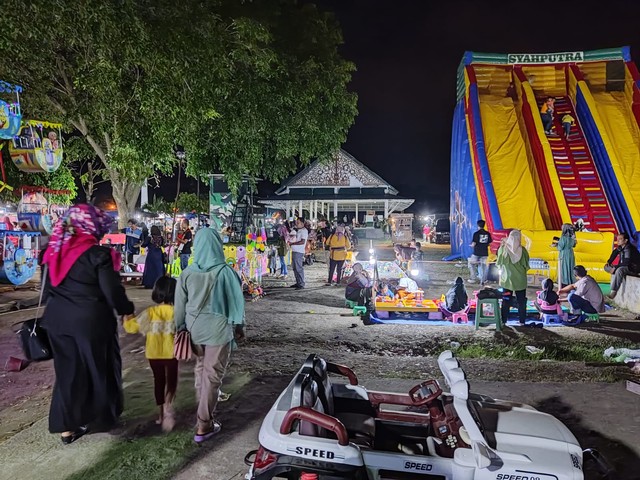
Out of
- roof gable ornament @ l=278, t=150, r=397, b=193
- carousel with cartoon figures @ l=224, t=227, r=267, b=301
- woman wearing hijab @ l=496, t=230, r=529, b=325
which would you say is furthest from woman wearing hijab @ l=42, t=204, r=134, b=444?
roof gable ornament @ l=278, t=150, r=397, b=193

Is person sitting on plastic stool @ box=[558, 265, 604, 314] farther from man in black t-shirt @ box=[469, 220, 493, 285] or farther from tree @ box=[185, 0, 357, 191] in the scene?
tree @ box=[185, 0, 357, 191]

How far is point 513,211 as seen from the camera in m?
14.8

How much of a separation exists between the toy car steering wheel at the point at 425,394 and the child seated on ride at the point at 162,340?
2044 millimetres

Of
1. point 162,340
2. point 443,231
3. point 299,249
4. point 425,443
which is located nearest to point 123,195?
point 299,249

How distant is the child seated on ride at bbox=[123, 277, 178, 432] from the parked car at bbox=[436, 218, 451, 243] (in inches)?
1158

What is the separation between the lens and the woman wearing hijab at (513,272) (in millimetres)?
7812

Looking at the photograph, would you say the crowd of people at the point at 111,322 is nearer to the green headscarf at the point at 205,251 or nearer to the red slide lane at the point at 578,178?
the green headscarf at the point at 205,251

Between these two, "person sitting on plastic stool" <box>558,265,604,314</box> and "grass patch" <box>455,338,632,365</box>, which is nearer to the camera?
"grass patch" <box>455,338,632,365</box>

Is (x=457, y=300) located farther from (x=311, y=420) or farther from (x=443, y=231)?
(x=443, y=231)

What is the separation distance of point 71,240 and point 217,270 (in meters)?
1.10

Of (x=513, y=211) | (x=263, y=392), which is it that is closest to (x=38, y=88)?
(x=263, y=392)

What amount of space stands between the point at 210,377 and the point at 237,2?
12851 mm

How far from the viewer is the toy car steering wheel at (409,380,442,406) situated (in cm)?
314

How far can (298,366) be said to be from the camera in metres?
5.85
